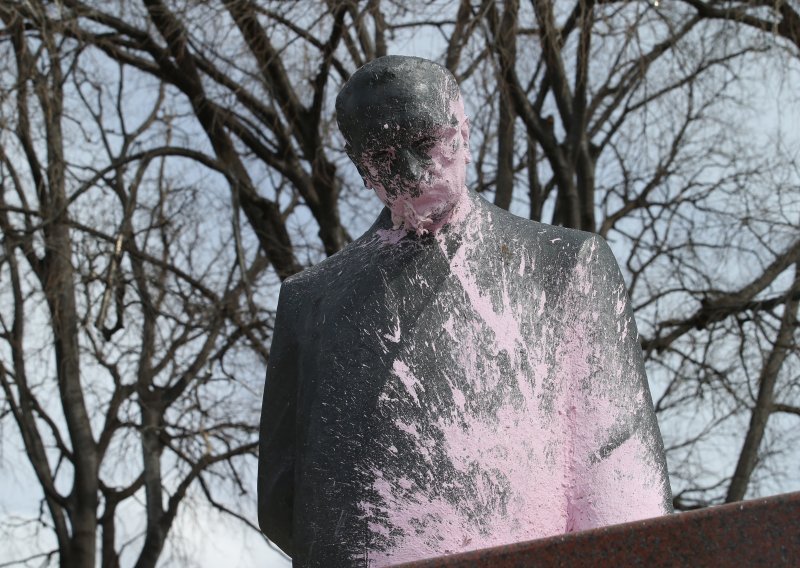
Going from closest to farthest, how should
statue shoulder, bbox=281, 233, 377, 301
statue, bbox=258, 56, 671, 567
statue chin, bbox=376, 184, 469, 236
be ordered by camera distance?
statue, bbox=258, 56, 671, 567 < statue chin, bbox=376, 184, 469, 236 < statue shoulder, bbox=281, 233, 377, 301

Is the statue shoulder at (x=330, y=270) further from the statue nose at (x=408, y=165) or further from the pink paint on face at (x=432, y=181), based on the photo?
the statue nose at (x=408, y=165)

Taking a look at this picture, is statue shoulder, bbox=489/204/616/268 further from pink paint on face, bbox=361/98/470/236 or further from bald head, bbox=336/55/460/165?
bald head, bbox=336/55/460/165

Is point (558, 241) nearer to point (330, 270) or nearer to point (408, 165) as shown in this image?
point (408, 165)

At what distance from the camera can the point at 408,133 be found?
2646mm

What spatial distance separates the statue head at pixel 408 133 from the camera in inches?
104

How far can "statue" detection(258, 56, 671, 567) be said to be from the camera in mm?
2584

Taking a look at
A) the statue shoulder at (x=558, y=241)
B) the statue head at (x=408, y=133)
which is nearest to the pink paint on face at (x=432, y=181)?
the statue head at (x=408, y=133)

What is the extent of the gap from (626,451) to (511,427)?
21cm

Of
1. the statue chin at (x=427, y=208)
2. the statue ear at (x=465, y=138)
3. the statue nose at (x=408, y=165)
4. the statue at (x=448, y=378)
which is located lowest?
the statue at (x=448, y=378)

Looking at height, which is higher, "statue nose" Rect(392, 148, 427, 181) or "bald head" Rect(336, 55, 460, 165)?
"bald head" Rect(336, 55, 460, 165)

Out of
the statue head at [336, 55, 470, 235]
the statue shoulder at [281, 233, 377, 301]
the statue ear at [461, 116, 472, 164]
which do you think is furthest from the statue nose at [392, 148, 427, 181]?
the statue shoulder at [281, 233, 377, 301]

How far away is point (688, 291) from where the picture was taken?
1013 centimetres

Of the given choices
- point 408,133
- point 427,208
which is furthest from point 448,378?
point 408,133

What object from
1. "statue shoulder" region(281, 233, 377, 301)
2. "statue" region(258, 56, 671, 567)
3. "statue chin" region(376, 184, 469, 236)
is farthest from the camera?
"statue shoulder" region(281, 233, 377, 301)
